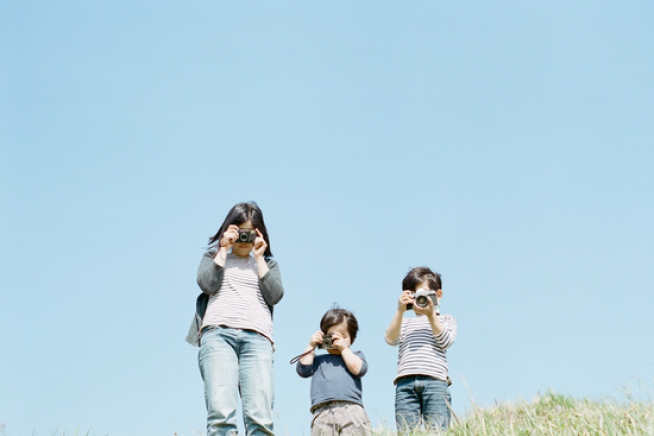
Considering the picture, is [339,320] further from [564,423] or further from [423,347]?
[564,423]

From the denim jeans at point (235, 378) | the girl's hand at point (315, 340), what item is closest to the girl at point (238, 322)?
the denim jeans at point (235, 378)

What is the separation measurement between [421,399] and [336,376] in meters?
0.73

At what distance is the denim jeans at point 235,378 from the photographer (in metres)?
5.05

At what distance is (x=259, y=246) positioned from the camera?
5.77 meters

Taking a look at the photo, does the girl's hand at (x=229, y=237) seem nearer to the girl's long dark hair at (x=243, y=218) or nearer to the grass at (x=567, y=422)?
the girl's long dark hair at (x=243, y=218)

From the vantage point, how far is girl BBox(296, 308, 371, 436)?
543 centimetres

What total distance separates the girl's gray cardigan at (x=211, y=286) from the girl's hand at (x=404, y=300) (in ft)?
3.25

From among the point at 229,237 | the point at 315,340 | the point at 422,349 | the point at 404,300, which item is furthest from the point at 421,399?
the point at 229,237

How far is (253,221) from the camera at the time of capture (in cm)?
587

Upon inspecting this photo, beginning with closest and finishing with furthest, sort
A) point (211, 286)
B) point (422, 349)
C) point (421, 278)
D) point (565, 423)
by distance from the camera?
point (565, 423)
point (211, 286)
point (422, 349)
point (421, 278)

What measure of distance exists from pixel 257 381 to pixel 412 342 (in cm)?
143

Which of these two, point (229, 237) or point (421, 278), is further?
point (421, 278)

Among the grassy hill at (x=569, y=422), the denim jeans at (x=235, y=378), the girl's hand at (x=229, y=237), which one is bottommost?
the grassy hill at (x=569, y=422)

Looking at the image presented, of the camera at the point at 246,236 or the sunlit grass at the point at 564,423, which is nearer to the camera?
the sunlit grass at the point at 564,423
